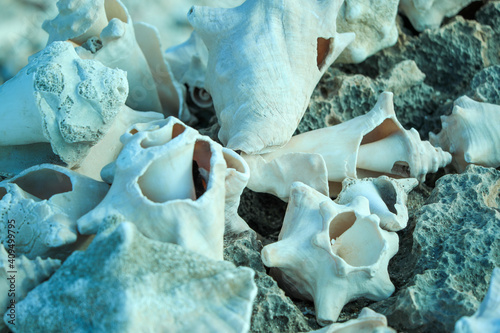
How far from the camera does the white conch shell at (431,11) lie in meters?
1.65

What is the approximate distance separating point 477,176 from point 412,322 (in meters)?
0.45

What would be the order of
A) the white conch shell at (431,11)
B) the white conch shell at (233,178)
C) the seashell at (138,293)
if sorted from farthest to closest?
the white conch shell at (431,11) → the white conch shell at (233,178) → the seashell at (138,293)

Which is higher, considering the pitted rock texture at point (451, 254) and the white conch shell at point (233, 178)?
the white conch shell at point (233, 178)

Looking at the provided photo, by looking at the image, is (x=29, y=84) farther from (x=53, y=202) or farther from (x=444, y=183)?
(x=444, y=183)

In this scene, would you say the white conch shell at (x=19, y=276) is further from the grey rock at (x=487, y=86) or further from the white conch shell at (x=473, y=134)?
the grey rock at (x=487, y=86)

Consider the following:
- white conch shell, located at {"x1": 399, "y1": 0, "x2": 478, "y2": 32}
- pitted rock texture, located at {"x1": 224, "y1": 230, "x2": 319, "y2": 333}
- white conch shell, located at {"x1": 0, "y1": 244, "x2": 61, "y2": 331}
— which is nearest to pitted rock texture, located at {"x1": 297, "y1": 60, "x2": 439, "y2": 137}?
white conch shell, located at {"x1": 399, "y1": 0, "x2": 478, "y2": 32}

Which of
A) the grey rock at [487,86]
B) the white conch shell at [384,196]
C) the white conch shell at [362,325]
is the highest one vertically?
the grey rock at [487,86]

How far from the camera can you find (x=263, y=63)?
1136 mm

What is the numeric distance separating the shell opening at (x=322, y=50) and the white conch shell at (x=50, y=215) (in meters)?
0.64

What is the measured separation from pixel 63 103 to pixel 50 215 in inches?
8.7

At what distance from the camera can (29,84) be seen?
38.6 inches

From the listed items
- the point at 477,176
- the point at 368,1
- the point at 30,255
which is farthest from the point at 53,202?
the point at 368,1

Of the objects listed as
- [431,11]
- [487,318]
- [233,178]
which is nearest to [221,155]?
[233,178]

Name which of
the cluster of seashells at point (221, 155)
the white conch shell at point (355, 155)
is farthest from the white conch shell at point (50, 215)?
the white conch shell at point (355, 155)
